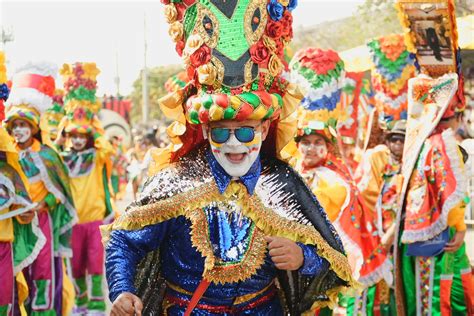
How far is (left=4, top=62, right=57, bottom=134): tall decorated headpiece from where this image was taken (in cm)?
838

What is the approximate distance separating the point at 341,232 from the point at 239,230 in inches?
111

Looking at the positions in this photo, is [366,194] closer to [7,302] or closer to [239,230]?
[7,302]

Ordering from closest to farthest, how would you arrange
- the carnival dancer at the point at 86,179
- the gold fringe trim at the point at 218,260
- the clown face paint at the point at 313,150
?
1. the gold fringe trim at the point at 218,260
2. the clown face paint at the point at 313,150
3. the carnival dancer at the point at 86,179

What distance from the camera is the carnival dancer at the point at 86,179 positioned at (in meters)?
9.98

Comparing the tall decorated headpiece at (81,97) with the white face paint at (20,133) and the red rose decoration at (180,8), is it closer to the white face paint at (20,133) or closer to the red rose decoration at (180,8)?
the white face paint at (20,133)

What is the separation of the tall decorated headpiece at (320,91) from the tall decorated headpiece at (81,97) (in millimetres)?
3661

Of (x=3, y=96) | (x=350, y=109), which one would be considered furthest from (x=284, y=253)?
(x=350, y=109)

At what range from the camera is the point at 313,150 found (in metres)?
6.98

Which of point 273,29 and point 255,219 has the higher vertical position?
point 273,29

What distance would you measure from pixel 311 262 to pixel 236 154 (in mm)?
613

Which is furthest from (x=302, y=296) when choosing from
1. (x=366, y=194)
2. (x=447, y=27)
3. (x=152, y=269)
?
(x=366, y=194)

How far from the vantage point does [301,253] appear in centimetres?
418

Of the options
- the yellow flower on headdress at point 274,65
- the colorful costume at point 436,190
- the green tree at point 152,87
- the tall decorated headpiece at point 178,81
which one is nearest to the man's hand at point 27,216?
the tall decorated headpiece at point 178,81

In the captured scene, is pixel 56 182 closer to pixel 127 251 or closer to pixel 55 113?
pixel 55 113
